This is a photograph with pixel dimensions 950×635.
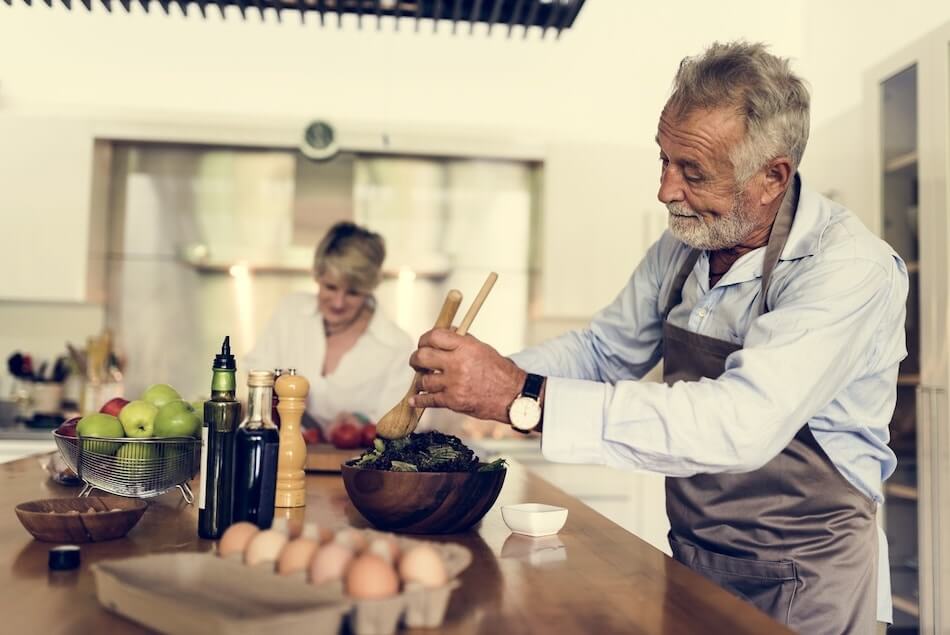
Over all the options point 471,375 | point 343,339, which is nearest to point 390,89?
point 343,339

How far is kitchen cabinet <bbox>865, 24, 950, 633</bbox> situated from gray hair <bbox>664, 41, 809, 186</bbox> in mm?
1465

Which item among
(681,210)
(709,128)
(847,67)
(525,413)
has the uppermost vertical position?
(847,67)

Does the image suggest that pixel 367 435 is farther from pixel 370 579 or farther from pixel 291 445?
pixel 370 579

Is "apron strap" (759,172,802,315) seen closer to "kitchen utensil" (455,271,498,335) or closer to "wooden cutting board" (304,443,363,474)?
"kitchen utensil" (455,271,498,335)

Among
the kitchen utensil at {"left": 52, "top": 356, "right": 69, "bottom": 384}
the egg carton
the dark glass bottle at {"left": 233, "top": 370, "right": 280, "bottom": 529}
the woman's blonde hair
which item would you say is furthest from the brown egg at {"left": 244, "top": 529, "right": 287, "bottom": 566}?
the kitchen utensil at {"left": 52, "top": 356, "right": 69, "bottom": 384}

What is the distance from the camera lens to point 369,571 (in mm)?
804

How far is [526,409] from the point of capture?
1284mm

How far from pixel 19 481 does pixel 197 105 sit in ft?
9.46

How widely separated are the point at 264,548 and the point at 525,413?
0.52 m

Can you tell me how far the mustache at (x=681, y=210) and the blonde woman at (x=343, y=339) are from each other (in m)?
1.86

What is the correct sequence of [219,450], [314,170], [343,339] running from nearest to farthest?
[219,450], [343,339], [314,170]

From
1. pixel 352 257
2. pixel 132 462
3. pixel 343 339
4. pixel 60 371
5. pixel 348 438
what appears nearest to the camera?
pixel 132 462

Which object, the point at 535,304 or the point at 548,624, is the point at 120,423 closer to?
the point at 548,624

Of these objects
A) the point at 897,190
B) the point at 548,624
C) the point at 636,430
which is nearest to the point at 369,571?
the point at 548,624
